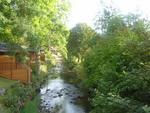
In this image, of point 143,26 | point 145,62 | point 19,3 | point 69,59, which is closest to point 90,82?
point 19,3

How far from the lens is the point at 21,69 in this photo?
3453 centimetres

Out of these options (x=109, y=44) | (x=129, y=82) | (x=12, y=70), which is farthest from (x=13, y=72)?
(x=129, y=82)

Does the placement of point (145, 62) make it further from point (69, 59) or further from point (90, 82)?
point (69, 59)

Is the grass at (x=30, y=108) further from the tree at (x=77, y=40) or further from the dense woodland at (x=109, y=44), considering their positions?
the tree at (x=77, y=40)

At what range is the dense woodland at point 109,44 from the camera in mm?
11469

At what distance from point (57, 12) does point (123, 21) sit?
645 inches

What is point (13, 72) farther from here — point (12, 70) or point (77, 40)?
point (77, 40)

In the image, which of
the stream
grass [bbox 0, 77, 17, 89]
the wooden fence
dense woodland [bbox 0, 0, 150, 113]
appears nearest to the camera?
dense woodland [bbox 0, 0, 150, 113]

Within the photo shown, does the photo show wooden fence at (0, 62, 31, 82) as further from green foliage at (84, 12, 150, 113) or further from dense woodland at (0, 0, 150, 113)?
green foliage at (84, 12, 150, 113)

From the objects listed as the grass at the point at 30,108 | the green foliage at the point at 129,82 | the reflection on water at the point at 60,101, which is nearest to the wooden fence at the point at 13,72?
the reflection on water at the point at 60,101

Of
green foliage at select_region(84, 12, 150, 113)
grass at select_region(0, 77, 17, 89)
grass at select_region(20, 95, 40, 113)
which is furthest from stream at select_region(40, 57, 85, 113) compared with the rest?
green foliage at select_region(84, 12, 150, 113)

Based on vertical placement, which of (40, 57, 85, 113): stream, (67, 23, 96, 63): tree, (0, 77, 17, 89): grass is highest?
(67, 23, 96, 63): tree

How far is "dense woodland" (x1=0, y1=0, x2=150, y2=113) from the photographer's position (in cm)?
1147

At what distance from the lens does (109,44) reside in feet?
74.4
